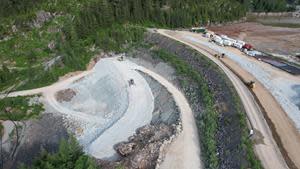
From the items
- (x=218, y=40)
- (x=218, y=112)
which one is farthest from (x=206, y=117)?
(x=218, y=40)

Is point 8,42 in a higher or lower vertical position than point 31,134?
higher

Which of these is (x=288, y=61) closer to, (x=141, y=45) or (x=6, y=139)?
(x=141, y=45)

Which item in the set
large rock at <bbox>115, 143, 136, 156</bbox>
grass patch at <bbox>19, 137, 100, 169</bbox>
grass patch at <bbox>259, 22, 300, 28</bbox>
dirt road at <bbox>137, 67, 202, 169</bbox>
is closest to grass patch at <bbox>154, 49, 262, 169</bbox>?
dirt road at <bbox>137, 67, 202, 169</bbox>

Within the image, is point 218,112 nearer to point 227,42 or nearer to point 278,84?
point 278,84

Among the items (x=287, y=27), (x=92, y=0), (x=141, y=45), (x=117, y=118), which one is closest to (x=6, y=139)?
(x=117, y=118)

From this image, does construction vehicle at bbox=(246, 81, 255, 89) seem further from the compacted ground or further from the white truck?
the white truck

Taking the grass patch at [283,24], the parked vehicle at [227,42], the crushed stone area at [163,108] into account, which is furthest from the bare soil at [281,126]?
the grass patch at [283,24]
